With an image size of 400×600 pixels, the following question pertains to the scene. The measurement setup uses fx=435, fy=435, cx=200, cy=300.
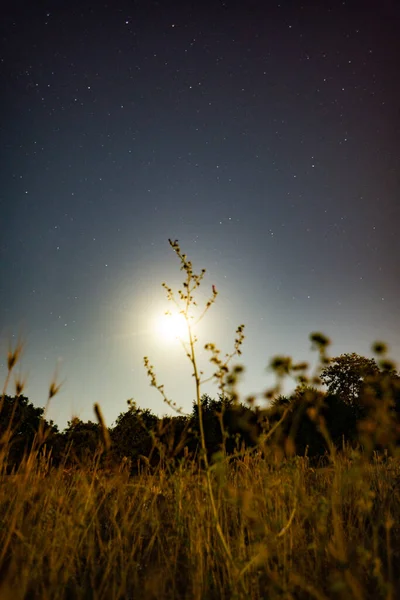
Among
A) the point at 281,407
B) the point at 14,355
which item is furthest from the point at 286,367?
the point at 14,355

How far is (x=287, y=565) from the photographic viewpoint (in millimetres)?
2215

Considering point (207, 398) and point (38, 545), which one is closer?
point (38, 545)

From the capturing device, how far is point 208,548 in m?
2.38

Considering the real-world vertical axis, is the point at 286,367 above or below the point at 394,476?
above

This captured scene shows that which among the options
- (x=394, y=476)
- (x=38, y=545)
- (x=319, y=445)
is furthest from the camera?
(x=319, y=445)

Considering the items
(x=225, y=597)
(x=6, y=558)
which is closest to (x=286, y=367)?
(x=225, y=597)

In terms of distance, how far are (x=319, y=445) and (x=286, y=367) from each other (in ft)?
39.6

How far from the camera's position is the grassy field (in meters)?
1.78

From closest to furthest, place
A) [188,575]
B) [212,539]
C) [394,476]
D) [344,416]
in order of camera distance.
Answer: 1. [188,575]
2. [212,539]
3. [394,476]
4. [344,416]

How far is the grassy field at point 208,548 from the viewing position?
1.78m

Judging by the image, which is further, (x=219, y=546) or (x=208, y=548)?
(x=219, y=546)

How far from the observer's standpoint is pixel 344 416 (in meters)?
14.1

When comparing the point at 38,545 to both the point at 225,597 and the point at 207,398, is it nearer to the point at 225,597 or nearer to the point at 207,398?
the point at 225,597

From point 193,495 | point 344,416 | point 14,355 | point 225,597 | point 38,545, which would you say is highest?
point 344,416
